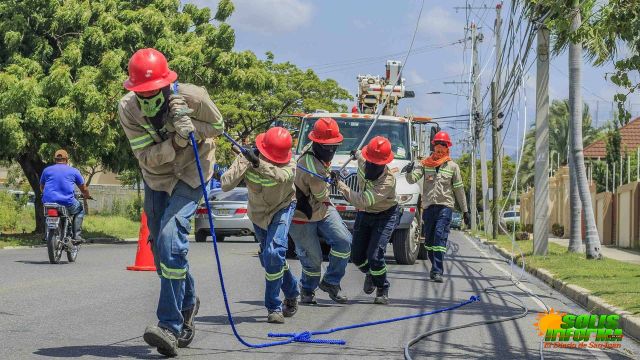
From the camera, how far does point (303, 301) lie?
1091cm

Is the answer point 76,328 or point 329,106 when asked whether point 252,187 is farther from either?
point 329,106

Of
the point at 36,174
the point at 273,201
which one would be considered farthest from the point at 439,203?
the point at 36,174

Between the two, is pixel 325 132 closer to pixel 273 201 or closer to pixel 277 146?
pixel 277 146

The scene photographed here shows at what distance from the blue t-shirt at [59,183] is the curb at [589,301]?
293 inches

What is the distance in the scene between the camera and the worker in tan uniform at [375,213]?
1127 centimetres

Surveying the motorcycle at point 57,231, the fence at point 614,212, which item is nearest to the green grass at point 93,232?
the motorcycle at point 57,231

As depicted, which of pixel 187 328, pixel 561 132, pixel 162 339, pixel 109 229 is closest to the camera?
pixel 162 339

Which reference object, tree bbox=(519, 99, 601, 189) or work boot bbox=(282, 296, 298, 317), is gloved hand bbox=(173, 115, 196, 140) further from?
tree bbox=(519, 99, 601, 189)

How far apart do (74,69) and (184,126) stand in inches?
737

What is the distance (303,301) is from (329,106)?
156 feet

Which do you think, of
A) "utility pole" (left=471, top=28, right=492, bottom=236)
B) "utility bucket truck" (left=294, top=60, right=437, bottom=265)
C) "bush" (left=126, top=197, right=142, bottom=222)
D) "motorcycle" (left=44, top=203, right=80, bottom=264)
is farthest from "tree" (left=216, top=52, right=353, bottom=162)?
"motorcycle" (left=44, top=203, right=80, bottom=264)

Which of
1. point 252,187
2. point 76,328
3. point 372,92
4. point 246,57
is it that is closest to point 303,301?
point 252,187

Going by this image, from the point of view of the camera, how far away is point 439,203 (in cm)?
1448

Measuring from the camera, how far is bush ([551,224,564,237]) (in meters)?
44.0
